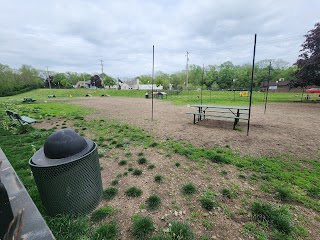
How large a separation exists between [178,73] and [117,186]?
8750 cm

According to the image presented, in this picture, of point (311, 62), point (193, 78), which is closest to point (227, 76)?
point (193, 78)

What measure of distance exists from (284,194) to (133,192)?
2489 millimetres

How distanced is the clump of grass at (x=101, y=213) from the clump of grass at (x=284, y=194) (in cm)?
269

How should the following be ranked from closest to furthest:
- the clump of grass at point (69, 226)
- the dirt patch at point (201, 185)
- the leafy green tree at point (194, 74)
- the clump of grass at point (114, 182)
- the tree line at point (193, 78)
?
1. the clump of grass at point (69, 226)
2. the dirt patch at point (201, 185)
3. the clump of grass at point (114, 182)
4. the tree line at point (193, 78)
5. the leafy green tree at point (194, 74)

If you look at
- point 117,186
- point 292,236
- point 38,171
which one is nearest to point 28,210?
point 38,171

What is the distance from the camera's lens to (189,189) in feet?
9.74

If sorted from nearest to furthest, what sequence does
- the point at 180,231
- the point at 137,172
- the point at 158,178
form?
1. the point at 180,231
2. the point at 158,178
3. the point at 137,172

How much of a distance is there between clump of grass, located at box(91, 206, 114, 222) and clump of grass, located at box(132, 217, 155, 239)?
0.42 meters

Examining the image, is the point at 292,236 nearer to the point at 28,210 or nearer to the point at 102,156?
the point at 28,210

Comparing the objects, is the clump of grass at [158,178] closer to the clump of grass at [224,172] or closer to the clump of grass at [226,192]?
the clump of grass at [226,192]

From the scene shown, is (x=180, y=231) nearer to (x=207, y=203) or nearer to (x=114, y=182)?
(x=207, y=203)

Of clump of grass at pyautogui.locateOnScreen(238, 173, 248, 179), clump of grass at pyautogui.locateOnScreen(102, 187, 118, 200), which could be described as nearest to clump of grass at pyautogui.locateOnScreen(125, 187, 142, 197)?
clump of grass at pyautogui.locateOnScreen(102, 187, 118, 200)

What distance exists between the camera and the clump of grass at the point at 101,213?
2.33m

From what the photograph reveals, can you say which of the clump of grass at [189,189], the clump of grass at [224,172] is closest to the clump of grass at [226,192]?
the clump of grass at [189,189]
